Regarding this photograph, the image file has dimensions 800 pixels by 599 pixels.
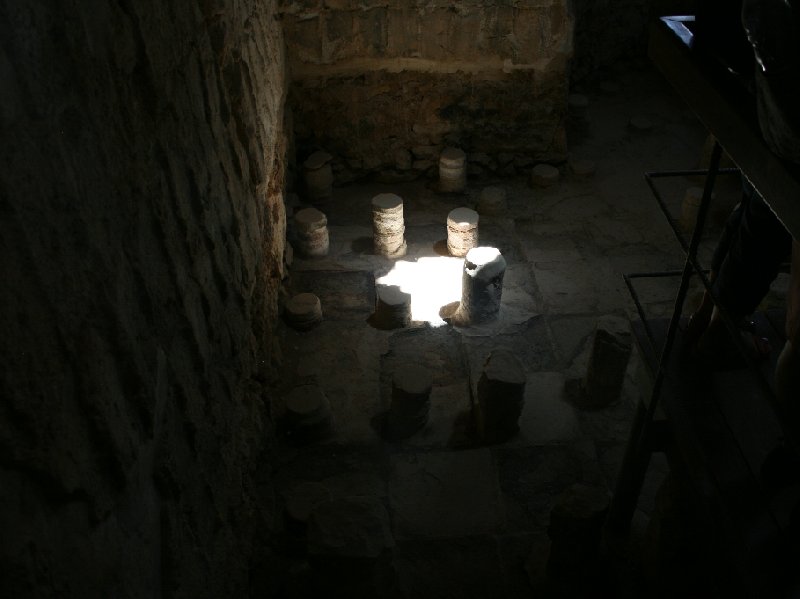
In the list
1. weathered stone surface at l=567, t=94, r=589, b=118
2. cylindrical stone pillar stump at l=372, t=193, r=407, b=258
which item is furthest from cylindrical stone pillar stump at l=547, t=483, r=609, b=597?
weathered stone surface at l=567, t=94, r=589, b=118

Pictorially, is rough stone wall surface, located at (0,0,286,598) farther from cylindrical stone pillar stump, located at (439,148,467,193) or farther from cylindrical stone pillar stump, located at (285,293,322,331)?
cylindrical stone pillar stump, located at (439,148,467,193)

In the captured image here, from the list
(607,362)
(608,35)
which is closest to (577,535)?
(607,362)

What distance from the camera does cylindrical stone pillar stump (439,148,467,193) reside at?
6.62 meters

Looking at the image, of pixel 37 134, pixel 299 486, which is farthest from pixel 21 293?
pixel 299 486

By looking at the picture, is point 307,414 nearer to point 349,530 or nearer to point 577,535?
point 349,530

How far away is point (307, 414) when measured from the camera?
4.39 metres

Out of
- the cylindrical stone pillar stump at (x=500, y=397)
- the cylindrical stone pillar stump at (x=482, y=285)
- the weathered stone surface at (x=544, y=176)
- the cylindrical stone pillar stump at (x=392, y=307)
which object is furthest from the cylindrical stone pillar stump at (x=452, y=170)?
the cylindrical stone pillar stump at (x=500, y=397)

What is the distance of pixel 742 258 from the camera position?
2492mm

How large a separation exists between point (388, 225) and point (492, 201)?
1.08 meters

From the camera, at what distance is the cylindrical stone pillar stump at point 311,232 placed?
19.1 feet

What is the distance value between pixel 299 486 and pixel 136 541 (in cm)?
177

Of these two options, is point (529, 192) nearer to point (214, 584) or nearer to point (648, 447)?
point (648, 447)

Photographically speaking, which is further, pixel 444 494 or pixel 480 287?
pixel 480 287

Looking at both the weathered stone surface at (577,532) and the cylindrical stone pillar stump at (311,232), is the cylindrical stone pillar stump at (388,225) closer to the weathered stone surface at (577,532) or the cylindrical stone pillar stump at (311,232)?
the cylindrical stone pillar stump at (311,232)
